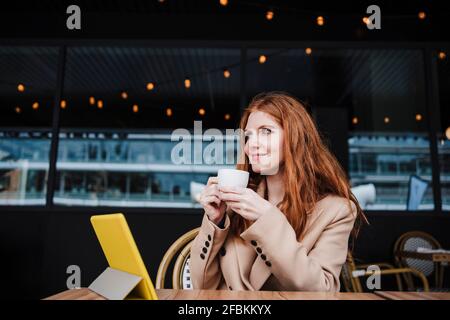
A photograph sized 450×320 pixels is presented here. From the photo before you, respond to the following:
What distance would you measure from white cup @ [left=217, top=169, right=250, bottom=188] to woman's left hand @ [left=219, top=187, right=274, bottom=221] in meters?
Answer: 0.01

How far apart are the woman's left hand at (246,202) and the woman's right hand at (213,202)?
0.09 meters

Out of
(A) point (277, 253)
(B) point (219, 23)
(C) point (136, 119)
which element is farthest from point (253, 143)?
(C) point (136, 119)

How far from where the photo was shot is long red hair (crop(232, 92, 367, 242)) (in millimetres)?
1175

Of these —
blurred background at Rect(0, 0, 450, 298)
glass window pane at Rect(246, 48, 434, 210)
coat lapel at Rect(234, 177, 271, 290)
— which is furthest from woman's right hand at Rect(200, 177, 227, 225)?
glass window pane at Rect(246, 48, 434, 210)

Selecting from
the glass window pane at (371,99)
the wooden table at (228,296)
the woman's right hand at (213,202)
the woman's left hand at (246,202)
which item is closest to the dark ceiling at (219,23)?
the glass window pane at (371,99)

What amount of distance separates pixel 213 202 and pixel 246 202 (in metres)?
0.17

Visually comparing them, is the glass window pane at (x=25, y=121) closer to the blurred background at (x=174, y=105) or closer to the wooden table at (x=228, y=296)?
the blurred background at (x=174, y=105)

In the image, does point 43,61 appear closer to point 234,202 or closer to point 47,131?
point 47,131

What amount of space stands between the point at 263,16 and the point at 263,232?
11.0 feet

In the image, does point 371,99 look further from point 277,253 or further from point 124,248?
point 124,248

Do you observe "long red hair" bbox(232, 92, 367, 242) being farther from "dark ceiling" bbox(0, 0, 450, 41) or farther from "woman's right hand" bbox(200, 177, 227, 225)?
"dark ceiling" bbox(0, 0, 450, 41)

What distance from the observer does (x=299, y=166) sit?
3.97 ft

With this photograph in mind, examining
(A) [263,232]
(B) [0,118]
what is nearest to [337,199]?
(A) [263,232]

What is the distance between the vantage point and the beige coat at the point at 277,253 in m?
0.97
